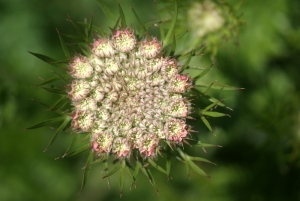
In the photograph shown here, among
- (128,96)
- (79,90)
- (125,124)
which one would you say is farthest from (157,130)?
(79,90)

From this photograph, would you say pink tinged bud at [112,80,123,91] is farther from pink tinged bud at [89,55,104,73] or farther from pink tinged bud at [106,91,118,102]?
pink tinged bud at [89,55,104,73]

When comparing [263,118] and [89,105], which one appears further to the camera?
[263,118]

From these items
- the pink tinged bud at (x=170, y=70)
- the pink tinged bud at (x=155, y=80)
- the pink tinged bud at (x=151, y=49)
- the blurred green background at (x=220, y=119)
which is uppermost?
the pink tinged bud at (x=151, y=49)

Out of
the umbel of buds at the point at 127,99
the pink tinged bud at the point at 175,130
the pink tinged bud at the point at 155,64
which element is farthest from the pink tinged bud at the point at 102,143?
the pink tinged bud at the point at 155,64

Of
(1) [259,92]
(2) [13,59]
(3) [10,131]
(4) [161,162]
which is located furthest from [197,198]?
(2) [13,59]

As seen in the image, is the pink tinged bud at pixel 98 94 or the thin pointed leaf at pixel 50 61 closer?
the thin pointed leaf at pixel 50 61

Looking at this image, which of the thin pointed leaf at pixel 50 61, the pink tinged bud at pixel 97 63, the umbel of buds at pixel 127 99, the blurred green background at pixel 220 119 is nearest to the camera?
the thin pointed leaf at pixel 50 61

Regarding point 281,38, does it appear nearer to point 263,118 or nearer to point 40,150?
point 263,118

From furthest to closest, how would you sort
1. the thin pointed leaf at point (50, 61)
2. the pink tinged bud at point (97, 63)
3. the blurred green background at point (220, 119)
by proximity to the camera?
the blurred green background at point (220, 119) → the pink tinged bud at point (97, 63) → the thin pointed leaf at point (50, 61)

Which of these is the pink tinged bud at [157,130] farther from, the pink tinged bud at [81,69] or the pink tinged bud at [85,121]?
the pink tinged bud at [81,69]
